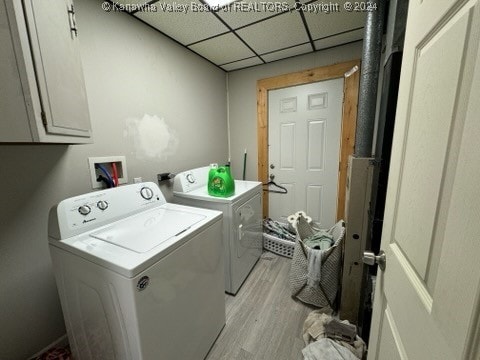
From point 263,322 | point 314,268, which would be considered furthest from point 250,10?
point 263,322

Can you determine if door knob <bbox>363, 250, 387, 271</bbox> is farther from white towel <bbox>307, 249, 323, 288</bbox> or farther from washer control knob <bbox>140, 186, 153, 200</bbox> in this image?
washer control knob <bbox>140, 186, 153, 200</bbox>

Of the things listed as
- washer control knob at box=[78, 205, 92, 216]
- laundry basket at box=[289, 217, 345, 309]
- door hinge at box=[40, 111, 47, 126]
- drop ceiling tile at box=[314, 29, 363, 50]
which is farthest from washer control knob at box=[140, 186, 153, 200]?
drop ceiling tile at box=[314, 29, 363, 50]

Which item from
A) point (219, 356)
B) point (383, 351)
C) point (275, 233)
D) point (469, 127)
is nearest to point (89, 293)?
point (219, 356)

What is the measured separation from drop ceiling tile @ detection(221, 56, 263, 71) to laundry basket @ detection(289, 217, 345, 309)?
208 centimetres

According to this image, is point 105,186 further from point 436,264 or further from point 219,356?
point 436,264

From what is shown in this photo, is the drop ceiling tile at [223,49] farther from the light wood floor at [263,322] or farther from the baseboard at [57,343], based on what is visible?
the baseboard at [57,343]

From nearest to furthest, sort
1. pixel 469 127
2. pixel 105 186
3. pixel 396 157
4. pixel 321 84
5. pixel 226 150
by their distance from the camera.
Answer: pixel 469 127
pixel 396 157
pixel 105 186
pixel 321 84
pixel 226 150

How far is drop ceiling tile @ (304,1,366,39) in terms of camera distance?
5.19ft

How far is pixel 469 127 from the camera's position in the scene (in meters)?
0.35

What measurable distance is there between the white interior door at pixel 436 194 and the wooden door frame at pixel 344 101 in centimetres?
162

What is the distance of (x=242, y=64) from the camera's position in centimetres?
251

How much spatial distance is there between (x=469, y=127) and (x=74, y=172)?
5.72 feet

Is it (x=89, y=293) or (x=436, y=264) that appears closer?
(x=436, y=264)

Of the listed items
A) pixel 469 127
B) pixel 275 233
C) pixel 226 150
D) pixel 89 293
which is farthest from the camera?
pixel 226 150
